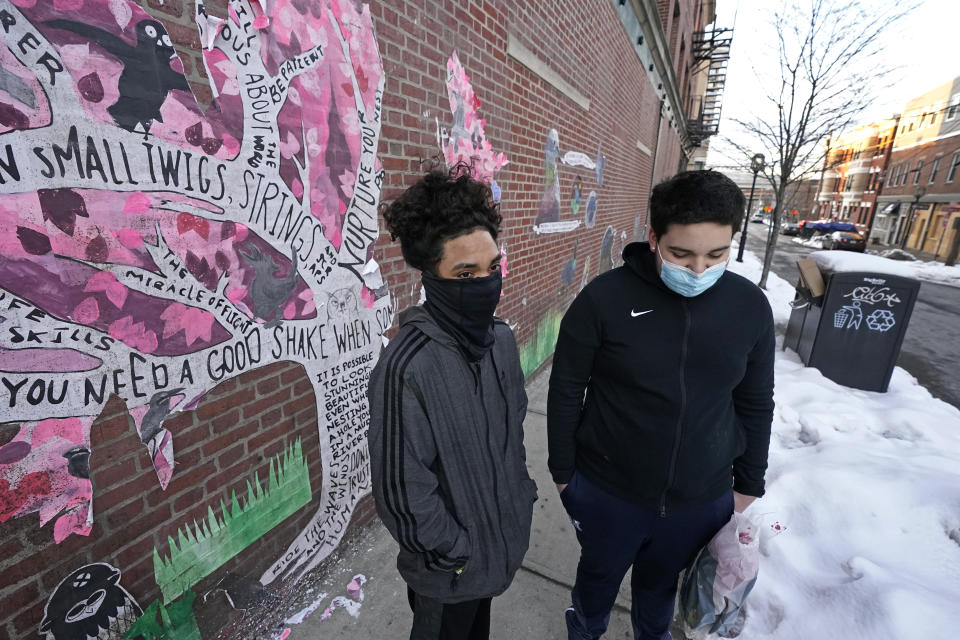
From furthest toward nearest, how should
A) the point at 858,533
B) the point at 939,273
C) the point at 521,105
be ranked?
the point at 939,273
the point at 521,105
the point at 858,533

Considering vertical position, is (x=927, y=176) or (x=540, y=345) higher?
(x=927, y=176)

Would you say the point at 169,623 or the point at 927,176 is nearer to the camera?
the point at 169,623

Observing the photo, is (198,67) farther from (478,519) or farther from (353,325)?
(478,519)

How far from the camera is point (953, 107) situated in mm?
25625

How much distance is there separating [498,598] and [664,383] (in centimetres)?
164

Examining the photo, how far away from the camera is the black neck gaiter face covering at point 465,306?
1.25 metres

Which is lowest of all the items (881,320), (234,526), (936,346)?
(936,346)

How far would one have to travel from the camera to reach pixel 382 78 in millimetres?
2254

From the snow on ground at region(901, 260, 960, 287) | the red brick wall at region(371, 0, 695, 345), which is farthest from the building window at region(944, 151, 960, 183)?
the red brick wall at region(371, 0, 695, 345)

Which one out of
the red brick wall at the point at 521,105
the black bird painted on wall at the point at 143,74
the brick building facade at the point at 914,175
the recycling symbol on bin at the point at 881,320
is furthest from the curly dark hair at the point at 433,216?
the brick building facade at the point at 914,175

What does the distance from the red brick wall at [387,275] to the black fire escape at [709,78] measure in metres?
16.8

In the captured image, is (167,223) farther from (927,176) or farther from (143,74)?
(927,176)

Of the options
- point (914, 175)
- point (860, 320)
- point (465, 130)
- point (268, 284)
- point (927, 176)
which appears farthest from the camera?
point (914, 175)

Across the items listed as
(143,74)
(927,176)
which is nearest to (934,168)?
(927,176)
